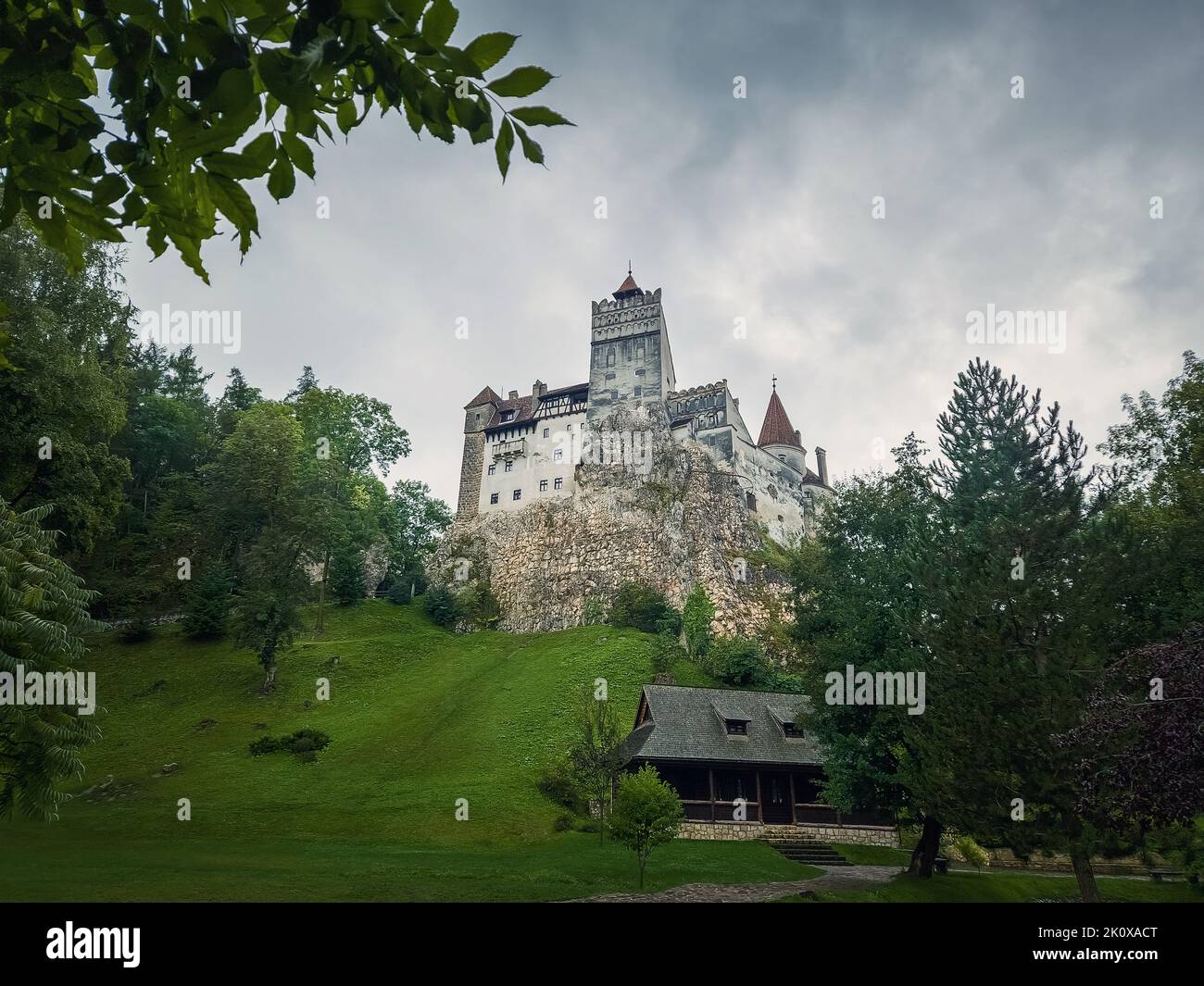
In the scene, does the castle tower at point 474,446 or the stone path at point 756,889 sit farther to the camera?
the castle tower at point 474,446

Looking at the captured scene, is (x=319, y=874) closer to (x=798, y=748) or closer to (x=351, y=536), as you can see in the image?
(x=798, y=748)

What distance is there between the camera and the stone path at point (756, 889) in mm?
16500

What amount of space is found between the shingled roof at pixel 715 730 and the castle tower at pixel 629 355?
3941 cm

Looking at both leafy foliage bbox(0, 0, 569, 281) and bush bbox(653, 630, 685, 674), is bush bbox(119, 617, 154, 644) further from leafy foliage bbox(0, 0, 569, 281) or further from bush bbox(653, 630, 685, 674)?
leafy foliage bbox(0, 0, 569, 281)

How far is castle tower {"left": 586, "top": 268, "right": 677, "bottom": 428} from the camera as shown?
7156 centimetres

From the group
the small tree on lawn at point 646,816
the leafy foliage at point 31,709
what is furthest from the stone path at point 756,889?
the leafy foliage at point 31,709

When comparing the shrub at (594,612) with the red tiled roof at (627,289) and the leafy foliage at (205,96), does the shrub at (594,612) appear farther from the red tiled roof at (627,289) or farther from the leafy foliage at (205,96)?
the leafy foliage at (205,96)

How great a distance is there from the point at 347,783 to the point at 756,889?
16.9 m

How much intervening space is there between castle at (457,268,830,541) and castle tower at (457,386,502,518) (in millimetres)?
118

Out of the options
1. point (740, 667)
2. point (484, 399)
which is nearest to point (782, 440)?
point (484, 399)

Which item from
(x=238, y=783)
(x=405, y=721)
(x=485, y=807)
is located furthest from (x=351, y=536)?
(x=485, y=807)

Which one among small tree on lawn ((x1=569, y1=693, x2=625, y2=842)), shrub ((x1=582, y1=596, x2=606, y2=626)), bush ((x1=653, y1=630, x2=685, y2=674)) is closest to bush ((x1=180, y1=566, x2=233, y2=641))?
shrub ((x1=582, y1=596, x2=606, y2=626))

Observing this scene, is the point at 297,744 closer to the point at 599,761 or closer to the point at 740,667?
the point at 599,761
